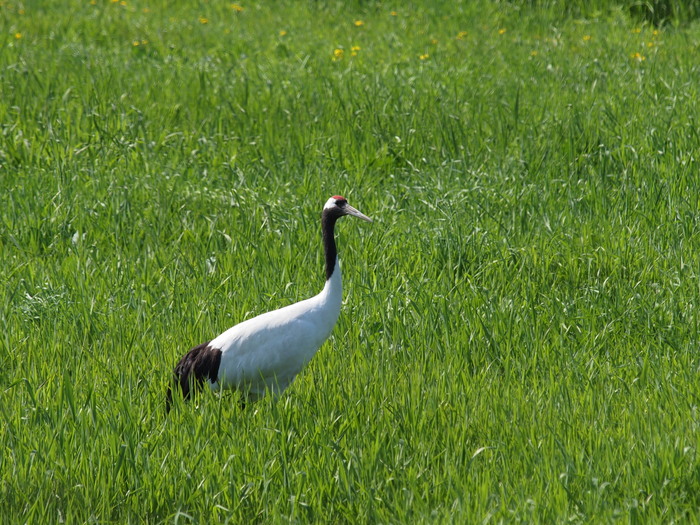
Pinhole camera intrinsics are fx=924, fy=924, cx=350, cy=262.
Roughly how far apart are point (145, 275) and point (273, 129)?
8.76ft

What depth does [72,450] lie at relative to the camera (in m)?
3.79

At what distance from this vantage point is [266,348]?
4469 millimetres

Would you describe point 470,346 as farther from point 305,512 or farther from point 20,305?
point 20,305

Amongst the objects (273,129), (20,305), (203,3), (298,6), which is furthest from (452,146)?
(203,3)

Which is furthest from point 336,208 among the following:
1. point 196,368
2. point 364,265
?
point 196,368

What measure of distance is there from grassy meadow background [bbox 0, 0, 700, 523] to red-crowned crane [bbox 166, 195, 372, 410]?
0.41 ft

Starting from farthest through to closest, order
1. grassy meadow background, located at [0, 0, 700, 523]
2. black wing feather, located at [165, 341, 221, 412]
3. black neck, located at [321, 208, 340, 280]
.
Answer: black neck, located at [321, 208, 340, 280]
black wing feather, located at [165, 341, 221, 412]
grassy meadow background, located at [0, 0, 700, 523]

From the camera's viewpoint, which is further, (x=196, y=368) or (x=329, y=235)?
(x=329, y=235)

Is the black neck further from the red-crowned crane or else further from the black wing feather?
the black wing feather

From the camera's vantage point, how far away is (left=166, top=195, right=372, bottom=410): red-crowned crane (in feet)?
14.6

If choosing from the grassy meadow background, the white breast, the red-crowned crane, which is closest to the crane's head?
the red-crowned crane

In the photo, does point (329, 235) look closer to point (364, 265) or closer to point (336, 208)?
point (336, 208)

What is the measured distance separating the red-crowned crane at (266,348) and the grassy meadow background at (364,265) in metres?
0.12

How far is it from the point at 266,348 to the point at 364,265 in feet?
4.36
